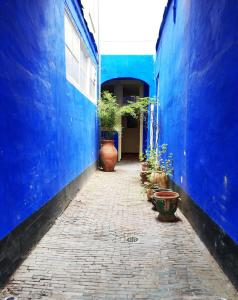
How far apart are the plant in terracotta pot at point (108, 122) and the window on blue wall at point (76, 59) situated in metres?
1.17

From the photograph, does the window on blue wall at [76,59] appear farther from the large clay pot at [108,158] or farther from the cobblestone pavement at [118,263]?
the cobblestone pavement at [118,263]

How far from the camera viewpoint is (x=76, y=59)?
249 inches

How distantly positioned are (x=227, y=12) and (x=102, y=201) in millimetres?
4055

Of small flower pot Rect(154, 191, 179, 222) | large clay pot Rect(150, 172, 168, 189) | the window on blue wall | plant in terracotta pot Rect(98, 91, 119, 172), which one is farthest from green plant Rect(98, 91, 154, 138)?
small flower pot Rect(154, 191, 179, 222)

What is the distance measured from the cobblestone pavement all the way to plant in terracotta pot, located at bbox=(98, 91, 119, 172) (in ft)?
16.6

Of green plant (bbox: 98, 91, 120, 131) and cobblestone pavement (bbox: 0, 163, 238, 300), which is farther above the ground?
green plant (bbox: 98, 91, 120, 131)

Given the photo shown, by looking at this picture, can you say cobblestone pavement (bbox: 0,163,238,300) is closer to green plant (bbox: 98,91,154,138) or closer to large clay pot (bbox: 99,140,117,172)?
large clay pot (bbox: 99,140,117,172)

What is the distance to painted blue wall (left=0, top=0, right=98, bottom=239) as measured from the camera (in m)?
2.46

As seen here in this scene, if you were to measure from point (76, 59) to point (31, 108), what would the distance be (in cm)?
359

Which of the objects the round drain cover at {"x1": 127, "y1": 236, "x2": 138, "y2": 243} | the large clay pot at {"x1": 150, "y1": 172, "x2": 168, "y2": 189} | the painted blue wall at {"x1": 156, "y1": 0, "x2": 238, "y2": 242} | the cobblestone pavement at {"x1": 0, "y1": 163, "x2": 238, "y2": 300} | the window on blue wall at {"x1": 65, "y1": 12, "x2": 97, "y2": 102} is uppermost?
the window on blue wall at {"x1": 65, "y1": 12, "x2": 97, "y2": 102}

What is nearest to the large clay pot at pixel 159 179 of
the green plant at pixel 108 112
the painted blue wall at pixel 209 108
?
the painted blue wall at pixel 209 108

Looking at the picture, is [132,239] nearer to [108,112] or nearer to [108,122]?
[108,112]

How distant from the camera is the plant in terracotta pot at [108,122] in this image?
380 inches

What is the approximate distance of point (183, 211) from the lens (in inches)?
182
